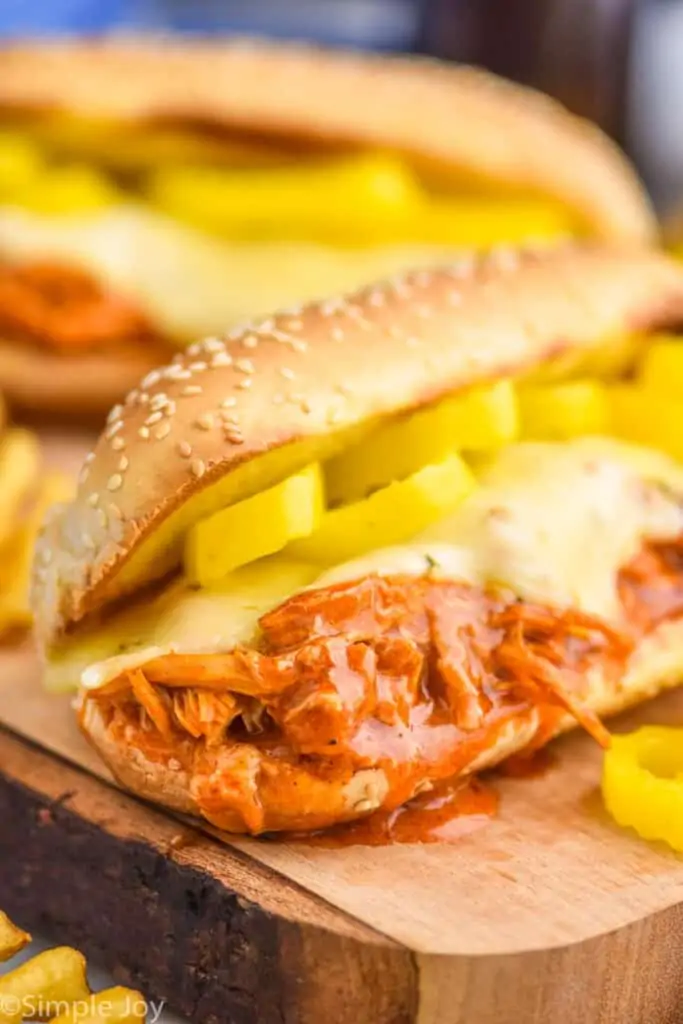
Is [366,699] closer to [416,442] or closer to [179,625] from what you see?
[179,625]

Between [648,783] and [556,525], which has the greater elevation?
[556,525]

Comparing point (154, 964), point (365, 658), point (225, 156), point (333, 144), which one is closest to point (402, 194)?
point (333, 144)

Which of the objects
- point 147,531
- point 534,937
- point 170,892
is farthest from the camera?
point 147,531

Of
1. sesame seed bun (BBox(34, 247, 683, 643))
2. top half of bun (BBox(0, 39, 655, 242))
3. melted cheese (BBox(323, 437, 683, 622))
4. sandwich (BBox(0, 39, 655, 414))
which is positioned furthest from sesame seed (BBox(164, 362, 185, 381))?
top half of bun (BBox(0, 39, 655, 242))

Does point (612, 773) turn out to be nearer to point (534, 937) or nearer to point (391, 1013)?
point (534, 937)

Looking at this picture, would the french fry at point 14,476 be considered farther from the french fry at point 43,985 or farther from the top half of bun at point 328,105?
the top half of bun at point 328,105

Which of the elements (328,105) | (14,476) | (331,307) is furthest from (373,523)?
(328,105)
